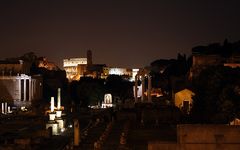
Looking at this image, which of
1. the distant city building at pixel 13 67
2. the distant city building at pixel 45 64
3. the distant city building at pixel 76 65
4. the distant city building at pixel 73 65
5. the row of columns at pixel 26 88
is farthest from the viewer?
the distant city building at pixel 73 65

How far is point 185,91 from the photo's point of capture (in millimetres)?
38125

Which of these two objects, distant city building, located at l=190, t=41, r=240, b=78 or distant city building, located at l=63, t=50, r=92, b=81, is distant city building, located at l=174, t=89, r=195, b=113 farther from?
distant city building, located at l=63, t=50, r=92, b=81

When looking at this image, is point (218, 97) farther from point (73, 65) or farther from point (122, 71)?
point (73, 65)

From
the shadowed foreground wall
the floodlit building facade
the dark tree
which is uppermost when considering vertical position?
the floodlit building facade

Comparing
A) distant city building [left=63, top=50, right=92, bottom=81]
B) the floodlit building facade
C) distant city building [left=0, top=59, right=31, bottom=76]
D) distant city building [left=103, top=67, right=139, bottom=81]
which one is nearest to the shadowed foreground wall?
the floodlit building facade

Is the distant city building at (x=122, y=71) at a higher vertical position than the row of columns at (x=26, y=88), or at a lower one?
higher

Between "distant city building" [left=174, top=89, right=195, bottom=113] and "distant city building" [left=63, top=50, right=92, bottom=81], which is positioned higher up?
"distant city building" [left=63, top=50, right=92, bottom=81]

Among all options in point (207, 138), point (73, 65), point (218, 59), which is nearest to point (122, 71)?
point (73, 65)

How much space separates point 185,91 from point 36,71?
1857 inches

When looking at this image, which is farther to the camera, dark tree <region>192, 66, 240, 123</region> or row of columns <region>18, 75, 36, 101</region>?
row of columns <region>18, 75, 36, 101</region>

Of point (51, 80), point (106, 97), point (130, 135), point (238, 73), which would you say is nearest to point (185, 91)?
point (238, 73)

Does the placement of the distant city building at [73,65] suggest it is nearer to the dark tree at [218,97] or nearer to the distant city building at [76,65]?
the distant city building at [76,65]

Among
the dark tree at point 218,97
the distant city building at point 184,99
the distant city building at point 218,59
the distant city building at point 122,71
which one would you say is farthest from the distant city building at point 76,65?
the dark tree at point 218,97

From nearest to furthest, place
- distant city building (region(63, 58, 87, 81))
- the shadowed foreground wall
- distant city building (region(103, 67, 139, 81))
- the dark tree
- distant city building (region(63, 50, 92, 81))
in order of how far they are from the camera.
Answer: the shadowed foreground wall
the dark tree
distant city building (region(63, 50, 92, 81))
distant city building (region(63, 58, 87, 81))
distant city building (region(103, 67, 139, 81))
